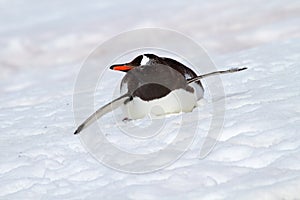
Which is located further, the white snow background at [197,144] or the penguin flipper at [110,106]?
the penguin flipper at [110,106]

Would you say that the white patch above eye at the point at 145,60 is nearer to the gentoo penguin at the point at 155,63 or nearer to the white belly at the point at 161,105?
the gentoo penguin at the point at 155,63

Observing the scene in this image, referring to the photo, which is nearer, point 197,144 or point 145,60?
point 197,144

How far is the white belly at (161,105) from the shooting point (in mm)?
2352

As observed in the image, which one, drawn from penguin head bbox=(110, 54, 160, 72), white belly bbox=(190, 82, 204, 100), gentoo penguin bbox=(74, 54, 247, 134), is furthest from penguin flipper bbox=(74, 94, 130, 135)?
white belly bbox=(190, 82, 204, 100)

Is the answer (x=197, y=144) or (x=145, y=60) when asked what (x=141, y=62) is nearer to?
(x=145, y=60)

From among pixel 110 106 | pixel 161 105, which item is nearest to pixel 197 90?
pixel 161 105

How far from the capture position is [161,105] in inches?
93.7

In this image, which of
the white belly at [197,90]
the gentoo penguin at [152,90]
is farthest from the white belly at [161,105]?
Answer: the white belly at [197,90]

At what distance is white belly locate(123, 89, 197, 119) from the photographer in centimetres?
235

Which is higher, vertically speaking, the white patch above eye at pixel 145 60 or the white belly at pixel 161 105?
the white patch above eye at pixel 145 60

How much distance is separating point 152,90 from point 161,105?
0.33 feet

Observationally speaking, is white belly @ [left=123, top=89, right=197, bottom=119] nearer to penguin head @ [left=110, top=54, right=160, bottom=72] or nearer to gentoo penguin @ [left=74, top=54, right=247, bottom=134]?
gentoo penguin @ [left=74, top=54, right=247, bottom=134]

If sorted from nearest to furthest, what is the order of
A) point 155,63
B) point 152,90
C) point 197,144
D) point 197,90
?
point 197,144 → point 152,90 → point 155,63 → point 197,90

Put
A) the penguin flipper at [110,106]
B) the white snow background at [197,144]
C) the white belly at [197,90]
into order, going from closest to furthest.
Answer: the white snow background at [197,144] < the penguin flipper at [110,106] < the white belly at [197,90]
